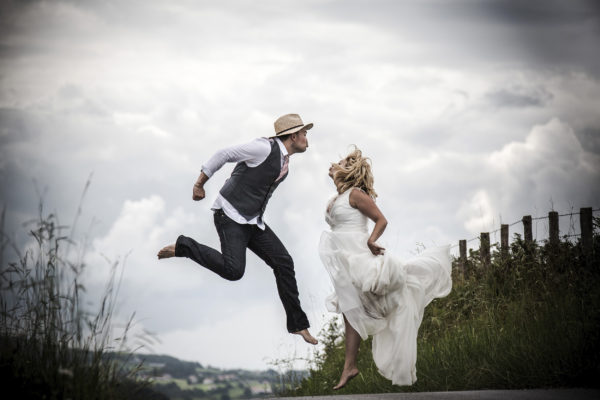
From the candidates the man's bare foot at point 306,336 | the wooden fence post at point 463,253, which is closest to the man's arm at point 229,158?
the man's bare foot at point 306,336

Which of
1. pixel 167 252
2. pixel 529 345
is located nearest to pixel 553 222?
pixel 529 345

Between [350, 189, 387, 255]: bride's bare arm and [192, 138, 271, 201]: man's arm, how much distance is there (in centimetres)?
113

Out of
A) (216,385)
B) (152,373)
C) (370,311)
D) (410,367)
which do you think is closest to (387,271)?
(370,311)

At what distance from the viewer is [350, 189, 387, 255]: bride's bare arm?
619cm

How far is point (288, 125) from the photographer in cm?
713

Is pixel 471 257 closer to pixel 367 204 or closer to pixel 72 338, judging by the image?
pixel 367 204

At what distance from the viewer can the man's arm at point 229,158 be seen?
679 cm

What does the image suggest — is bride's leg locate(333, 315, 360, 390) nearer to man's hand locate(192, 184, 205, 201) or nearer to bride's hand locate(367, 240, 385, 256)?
bride's hand locate(367, 240, 385, 256)

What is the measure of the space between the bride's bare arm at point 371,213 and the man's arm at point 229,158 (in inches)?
44.3

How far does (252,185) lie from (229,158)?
36 centimetres

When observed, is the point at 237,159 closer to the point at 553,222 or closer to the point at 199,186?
the point at 199,186

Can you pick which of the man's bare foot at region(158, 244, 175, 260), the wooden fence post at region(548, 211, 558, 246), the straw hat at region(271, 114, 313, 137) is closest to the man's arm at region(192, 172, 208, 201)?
the man's bare foot at region(158, 244, 175, 260)

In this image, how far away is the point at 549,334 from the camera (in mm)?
6254

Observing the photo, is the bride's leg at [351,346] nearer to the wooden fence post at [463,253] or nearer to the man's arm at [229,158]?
the man's arm at [229,158]
